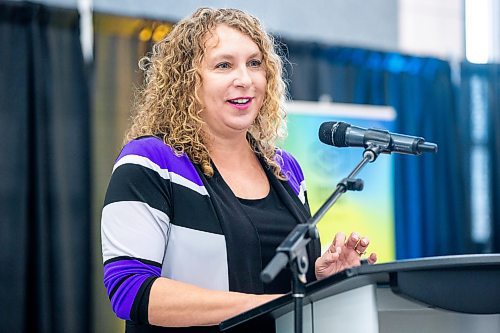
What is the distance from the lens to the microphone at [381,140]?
1.48 meters

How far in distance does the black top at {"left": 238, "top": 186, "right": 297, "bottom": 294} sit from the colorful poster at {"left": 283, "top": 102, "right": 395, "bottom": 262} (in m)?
2.23

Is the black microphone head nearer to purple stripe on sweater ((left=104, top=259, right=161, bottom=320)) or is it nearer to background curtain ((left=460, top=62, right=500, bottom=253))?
purple stripe on sweater ((left=104, top=259, right=161, bottom=320))

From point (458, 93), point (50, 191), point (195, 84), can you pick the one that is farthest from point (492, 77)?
point (195, 84)

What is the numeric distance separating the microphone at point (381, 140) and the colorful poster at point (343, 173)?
2390 mm

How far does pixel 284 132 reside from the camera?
202 centimetres

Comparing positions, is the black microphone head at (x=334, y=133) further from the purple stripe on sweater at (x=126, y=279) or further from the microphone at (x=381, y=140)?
the purple stripe on sweater at (x=126, y=279)

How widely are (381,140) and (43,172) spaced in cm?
Answer: 241

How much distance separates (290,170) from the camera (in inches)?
75.4

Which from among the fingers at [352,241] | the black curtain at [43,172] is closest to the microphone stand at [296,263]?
the fingers at [352,241]

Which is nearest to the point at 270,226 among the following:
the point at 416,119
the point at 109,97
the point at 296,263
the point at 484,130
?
the point at 296,263

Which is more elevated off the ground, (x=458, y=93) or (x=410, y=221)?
(x=458, y=93)

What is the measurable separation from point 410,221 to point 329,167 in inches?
31.6

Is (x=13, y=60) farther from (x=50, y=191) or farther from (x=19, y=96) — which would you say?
(x=50, y=191)

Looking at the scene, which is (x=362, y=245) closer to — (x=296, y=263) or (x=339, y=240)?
(x=339, y=240)
